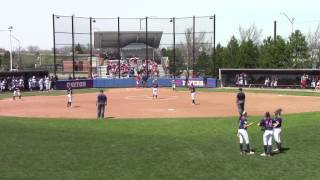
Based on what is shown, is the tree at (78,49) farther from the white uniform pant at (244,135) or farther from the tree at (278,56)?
the white uniform pant at (244,135)

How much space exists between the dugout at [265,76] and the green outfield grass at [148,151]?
3200cm

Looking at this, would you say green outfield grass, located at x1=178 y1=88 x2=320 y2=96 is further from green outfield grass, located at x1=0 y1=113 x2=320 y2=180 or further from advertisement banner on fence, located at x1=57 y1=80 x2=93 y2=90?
green outfield grass, located at x1=0 y1=113 x2=320 y2=180

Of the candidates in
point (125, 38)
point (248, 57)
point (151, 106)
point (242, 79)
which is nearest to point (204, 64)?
point (248, 57)

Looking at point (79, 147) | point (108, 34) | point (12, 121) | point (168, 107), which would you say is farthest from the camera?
point (108, 34)

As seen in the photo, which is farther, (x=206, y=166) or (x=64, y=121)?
(x=64, y=121)

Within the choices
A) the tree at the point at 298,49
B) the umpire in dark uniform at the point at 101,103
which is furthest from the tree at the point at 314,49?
the umpire in dark uniform at the point at 101,103

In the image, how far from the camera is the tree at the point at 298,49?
69.4 m

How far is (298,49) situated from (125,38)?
2941 centimetres

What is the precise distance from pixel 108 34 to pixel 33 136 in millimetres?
57415

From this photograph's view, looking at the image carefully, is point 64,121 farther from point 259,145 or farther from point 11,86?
point 11,86

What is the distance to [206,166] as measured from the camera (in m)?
18.3

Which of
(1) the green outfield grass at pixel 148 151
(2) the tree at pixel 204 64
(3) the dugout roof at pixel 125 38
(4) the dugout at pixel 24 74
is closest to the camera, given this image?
(1) the green outfield grass at pixel 148 151

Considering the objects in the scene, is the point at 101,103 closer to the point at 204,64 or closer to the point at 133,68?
the point at 133,68

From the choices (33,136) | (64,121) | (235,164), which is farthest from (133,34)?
(235,164)
